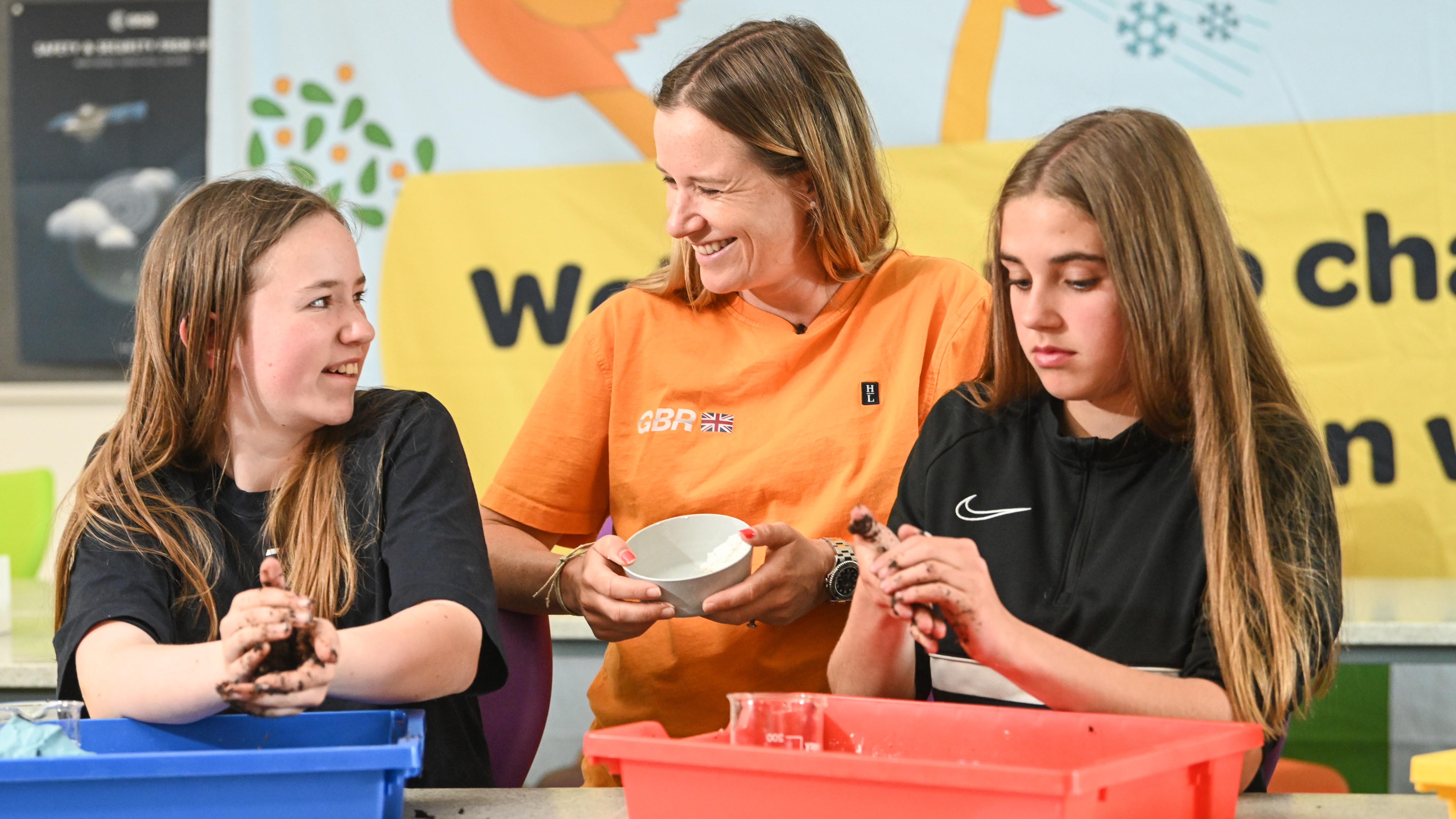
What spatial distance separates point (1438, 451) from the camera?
2.53 m

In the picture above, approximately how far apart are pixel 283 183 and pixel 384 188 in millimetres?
1555

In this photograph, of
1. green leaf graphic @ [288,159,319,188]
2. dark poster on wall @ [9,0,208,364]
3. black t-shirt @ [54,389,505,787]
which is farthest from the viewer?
dark poster on wall @ [9,0,208,364]

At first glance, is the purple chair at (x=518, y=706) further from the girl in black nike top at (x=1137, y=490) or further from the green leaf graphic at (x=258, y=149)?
the green leaf graphic at (x=258, y=149)

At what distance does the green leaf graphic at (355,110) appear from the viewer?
2.92m

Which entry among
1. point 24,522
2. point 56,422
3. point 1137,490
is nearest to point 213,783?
point 1137,490

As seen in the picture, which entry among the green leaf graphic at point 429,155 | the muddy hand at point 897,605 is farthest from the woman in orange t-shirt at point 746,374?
the green leaf graphic at point 429,155

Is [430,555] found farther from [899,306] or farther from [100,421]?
[100,421]

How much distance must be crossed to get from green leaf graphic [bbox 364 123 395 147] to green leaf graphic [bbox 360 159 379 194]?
0.05 m

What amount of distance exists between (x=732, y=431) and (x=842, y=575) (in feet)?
0.86

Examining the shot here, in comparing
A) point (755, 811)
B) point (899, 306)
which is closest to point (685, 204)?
point (899, 306)

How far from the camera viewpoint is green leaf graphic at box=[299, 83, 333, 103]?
2926 millimetres

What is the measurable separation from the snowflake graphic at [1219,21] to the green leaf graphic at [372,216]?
1900 millimetres

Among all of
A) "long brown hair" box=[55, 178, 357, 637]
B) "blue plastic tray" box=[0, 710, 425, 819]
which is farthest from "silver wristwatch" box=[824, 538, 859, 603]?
"blue plastic tray" box=[0, 710, 425, 819]

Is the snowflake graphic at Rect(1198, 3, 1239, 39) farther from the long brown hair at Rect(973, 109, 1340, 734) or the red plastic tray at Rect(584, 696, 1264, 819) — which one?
the red plastic tray at Rect(584, 696, 1264, 819)
